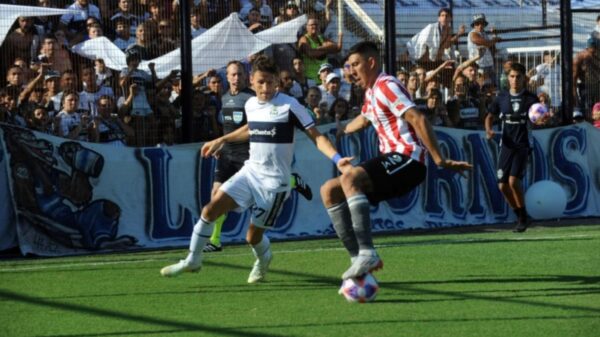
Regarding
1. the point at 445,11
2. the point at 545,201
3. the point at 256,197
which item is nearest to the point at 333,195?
the point at 256,197

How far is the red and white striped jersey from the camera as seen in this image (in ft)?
28.8

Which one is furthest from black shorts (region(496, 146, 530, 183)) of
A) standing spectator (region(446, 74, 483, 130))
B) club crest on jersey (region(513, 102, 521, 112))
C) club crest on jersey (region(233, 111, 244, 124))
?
club crest on jersey (region(233, 111, 244, 124))

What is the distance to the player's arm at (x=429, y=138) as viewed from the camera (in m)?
8.50

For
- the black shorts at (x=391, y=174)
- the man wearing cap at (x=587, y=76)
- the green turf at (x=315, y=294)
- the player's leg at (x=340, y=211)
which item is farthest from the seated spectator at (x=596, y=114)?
the player's leg at (x=340, y=211)

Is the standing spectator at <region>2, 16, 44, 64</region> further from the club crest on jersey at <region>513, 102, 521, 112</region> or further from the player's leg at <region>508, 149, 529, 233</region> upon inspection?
the player's leg at <region>508, 149, 529, 233</region>

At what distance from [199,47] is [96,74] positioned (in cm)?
164

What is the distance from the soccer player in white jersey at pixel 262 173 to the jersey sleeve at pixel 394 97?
3.03 feet

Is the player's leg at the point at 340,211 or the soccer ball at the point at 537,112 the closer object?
the player's leg at the point at 340,211

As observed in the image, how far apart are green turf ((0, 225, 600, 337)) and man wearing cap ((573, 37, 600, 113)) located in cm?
598

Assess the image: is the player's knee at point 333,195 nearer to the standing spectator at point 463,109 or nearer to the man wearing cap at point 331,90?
the man wearing cap at point 331,90

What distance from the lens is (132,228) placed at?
1388cm

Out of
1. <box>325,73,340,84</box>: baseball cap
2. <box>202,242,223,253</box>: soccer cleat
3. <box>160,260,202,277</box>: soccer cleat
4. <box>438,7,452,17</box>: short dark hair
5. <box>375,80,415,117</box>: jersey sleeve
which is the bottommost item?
<box>202,242,223,253</box>: soccer cleat

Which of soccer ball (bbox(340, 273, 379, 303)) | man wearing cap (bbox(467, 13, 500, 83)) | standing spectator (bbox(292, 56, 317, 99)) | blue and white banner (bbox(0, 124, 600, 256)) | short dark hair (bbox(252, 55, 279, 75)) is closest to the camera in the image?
soccer ball (bbox(340, 273, 379, 303))

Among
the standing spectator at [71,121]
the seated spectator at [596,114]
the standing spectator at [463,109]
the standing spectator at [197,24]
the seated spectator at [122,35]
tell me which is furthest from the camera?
the seated spectator at [596,114]
